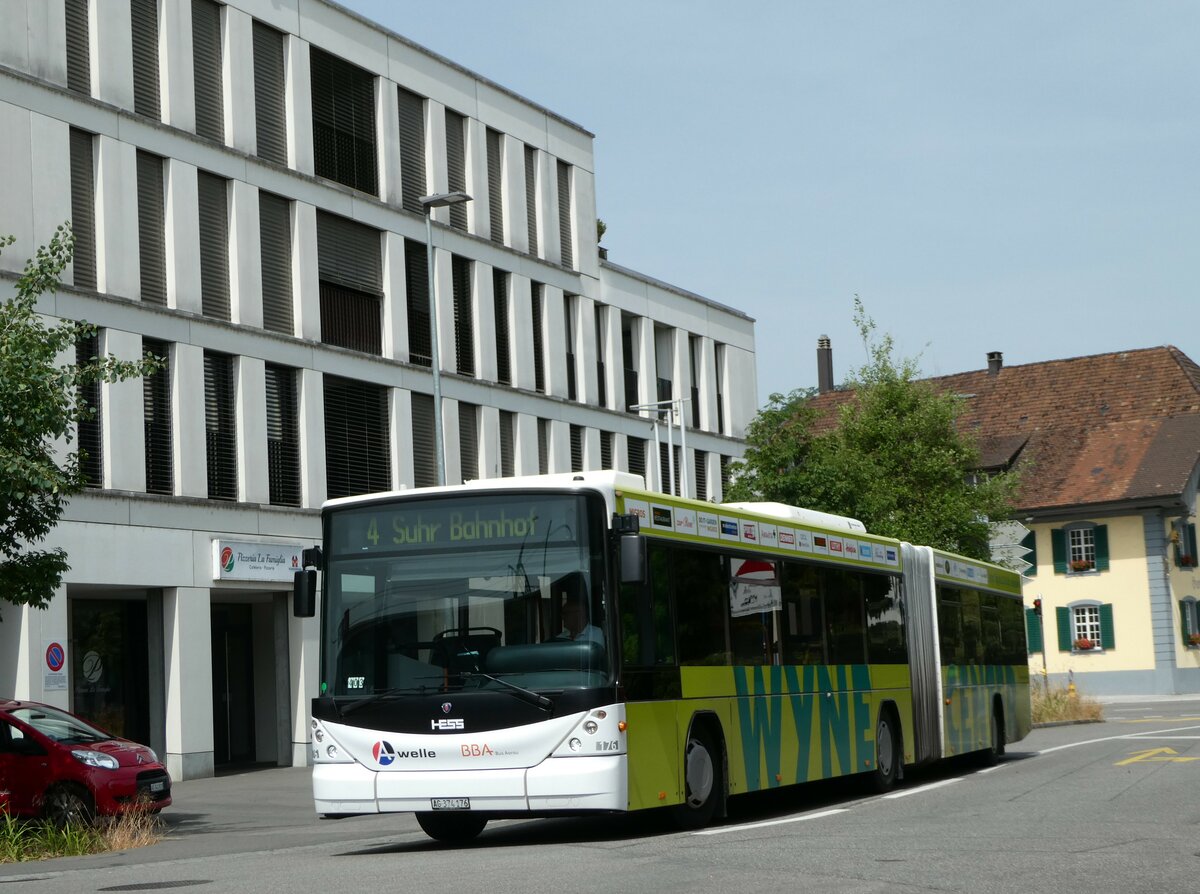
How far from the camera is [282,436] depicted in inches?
1344

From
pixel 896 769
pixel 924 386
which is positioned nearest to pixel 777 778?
pixel 896 769

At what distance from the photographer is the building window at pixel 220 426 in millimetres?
32125

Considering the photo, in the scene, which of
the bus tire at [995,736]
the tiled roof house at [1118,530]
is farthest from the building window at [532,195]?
the tiled roof house at [1118,530]

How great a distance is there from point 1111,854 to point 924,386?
35693mm

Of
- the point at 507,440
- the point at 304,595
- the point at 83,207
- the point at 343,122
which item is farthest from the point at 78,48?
the point at 304,595

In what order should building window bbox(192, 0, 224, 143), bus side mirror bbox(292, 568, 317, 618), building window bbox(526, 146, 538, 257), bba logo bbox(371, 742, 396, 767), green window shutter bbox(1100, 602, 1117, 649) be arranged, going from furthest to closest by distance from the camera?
green window shutter bbox(1100, 602, 1117, 649), building window bbox(526, 146, 538, 257), building window bbox(192, 0, 224, 143), bus side mirror bbox(292, 568, 317, 618), bba logo bbox(371, 742, 396, 767)

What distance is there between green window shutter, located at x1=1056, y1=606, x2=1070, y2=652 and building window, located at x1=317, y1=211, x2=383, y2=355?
34.5m

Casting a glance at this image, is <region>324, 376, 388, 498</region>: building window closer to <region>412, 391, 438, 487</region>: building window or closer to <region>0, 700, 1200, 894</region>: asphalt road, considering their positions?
<region>412, 391, 438, 487</region>: building window

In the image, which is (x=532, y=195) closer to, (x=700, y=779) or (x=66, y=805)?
(x=66, y=805)

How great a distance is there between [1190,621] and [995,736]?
39986 millimetres

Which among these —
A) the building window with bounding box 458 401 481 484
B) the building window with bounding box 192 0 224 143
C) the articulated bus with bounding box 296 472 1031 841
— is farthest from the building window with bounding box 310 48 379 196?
the articulated bus with bounding box 296 472 1031 841

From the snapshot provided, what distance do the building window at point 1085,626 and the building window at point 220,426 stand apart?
127 ft

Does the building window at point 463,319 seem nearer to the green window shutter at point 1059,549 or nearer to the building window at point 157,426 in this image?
the building window at point 157,426

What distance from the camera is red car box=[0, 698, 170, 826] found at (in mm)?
18625
